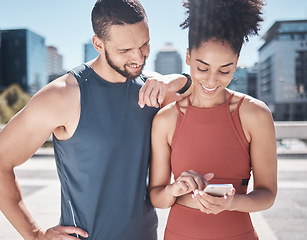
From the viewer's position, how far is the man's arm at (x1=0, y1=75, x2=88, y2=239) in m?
1.23

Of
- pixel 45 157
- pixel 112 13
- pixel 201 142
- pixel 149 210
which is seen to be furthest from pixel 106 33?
pixel 45 157

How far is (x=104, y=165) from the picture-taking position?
1.28 m

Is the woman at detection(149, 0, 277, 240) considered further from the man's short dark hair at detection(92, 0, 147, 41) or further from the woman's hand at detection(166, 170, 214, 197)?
the man's short dark hair at detection(92, 0, 147, 41)

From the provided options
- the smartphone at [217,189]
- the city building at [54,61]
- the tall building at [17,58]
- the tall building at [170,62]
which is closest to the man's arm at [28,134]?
the smartphone at [217,189]

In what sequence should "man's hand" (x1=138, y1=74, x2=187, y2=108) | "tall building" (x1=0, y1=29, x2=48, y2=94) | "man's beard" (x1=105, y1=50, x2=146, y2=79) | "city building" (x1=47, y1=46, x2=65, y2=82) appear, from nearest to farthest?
1. "man's hand" (x1=138, y1=74, x2=187, y2=108)
2. "man's beard" (x1=105, y1=50, x2=146, y2=79)
3. "tall building" (x1=0, y1=29, x2=48, y2=94)
4. "city building" (x1=47, y1=46, x2=65, y2=82)

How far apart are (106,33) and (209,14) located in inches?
18.5

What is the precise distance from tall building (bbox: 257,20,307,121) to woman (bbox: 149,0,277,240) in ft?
221

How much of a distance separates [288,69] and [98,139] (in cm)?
7451

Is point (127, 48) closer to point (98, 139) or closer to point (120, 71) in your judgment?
point (120, 71)

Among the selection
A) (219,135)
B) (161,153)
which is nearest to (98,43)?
(161,153)

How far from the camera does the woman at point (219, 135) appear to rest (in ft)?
3.88

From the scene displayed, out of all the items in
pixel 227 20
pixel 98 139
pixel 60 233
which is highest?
pixel 227 20

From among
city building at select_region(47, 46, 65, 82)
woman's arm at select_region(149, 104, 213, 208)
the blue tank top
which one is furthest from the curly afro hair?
city building at select_region(47, 46, 65, 82)

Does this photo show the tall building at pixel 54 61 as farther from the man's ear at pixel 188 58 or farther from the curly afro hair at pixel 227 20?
the curly afro hair at pixel 227 20
